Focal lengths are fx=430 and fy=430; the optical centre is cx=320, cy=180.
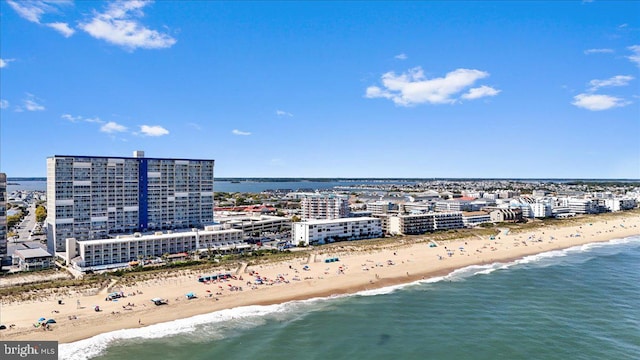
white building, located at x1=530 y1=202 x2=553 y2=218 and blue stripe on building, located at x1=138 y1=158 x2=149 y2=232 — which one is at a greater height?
blue stripe on building, located at x1=138 y1=158 x2=149 y2=232

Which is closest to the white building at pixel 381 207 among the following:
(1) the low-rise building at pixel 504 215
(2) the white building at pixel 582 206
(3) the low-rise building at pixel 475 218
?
(3) the low-rise building at pixel 475 218

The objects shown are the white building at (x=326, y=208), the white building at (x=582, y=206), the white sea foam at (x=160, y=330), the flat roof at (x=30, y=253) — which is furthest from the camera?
the white building at (x=582, y=206)

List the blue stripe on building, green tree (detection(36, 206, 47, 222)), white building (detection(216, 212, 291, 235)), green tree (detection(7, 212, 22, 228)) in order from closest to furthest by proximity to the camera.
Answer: the blue stripe on building, white building (detection(216, 212, 291, 235)), green tree (detection(7, 212, 22, 228)), green tree (detection(36, 206, 47, 222))

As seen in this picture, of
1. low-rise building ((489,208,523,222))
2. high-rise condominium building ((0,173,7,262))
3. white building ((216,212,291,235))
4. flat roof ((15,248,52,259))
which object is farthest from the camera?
low-rise building ((489,208,523,222))

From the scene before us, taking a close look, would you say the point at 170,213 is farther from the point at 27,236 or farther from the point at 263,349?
the point at 263,349

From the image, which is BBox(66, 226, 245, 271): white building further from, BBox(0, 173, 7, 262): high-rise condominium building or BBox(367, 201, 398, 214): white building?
BBox(367, 201, 398, 214): white building

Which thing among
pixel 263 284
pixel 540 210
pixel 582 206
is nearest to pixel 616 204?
pixel 582 206

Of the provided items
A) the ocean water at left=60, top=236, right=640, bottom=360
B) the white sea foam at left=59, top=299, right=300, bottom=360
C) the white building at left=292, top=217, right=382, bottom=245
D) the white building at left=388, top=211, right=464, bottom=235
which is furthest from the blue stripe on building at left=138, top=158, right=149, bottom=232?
the white building at left=388, top=211, right=464, bottom=235

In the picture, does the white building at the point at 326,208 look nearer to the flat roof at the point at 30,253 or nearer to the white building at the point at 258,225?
the white building at the point at 258,225
